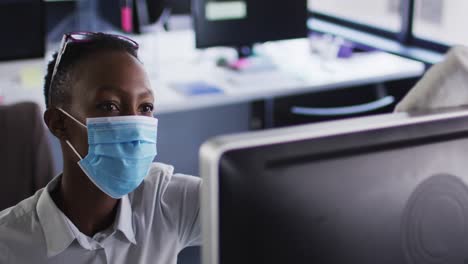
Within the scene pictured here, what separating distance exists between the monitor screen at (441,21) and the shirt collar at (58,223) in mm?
2843

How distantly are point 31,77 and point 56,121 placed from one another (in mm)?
1834

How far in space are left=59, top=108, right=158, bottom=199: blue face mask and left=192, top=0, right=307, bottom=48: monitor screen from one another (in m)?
2.03

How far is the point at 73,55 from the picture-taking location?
124 centimetres

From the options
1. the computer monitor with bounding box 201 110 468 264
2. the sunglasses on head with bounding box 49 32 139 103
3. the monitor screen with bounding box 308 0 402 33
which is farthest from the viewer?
the monitor screen with bounding box 308 0 402 33

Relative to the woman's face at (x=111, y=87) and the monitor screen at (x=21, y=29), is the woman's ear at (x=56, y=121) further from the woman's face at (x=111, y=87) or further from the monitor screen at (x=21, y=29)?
the monitor screen at (x=21, y=29)

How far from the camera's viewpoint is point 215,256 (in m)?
0.56

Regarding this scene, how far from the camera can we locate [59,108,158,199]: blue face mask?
1200mm

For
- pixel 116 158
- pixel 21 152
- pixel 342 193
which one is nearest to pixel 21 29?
pixel 21 152

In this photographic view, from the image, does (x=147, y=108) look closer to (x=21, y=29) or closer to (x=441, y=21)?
(x=21, y=29)

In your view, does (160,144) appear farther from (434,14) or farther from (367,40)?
(434,14)

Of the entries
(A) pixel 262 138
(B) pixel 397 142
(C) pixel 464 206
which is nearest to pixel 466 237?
(C) pixel 464 206

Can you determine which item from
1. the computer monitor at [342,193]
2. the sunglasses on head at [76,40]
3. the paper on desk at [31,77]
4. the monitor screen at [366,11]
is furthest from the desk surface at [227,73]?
the computer monitor at [342,193]

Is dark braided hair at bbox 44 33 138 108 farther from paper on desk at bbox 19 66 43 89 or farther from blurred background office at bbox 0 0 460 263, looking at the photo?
paper on desk at bbox 19 66 43 89

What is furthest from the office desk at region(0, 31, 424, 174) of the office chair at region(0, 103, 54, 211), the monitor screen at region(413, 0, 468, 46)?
the office chair at region(0, 103, 54, 211)
